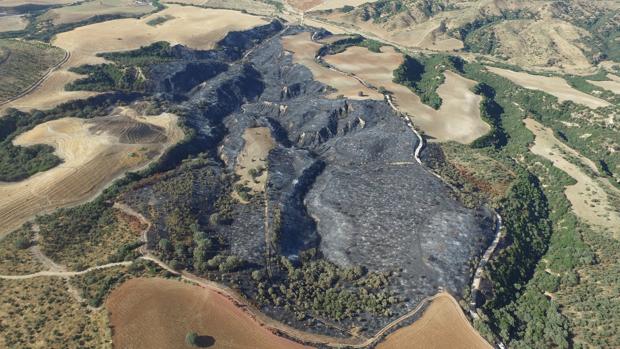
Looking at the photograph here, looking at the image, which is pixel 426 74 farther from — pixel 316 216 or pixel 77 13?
pixel 77 13

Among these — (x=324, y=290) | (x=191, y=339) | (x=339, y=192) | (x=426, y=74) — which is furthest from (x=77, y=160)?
(x=426, y=74)

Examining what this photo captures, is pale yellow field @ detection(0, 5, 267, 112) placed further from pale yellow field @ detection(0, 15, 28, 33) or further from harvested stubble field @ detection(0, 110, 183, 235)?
pale yellow field @ detection(0, 15, 28, 33)

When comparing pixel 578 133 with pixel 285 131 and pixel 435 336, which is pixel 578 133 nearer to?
pixel 285 131

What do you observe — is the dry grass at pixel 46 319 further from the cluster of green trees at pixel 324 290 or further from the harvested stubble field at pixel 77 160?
the cluster of green trees at pixel 324 290

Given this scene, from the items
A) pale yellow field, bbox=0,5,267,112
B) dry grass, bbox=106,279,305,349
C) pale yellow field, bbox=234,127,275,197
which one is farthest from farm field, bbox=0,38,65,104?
dry grass, bbox=106,279,305,349

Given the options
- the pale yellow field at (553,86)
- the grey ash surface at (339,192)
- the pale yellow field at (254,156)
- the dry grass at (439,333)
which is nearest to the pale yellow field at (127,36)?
the grey ash surface at (339,192)

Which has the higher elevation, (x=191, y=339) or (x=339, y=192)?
(x=191, y=339)
